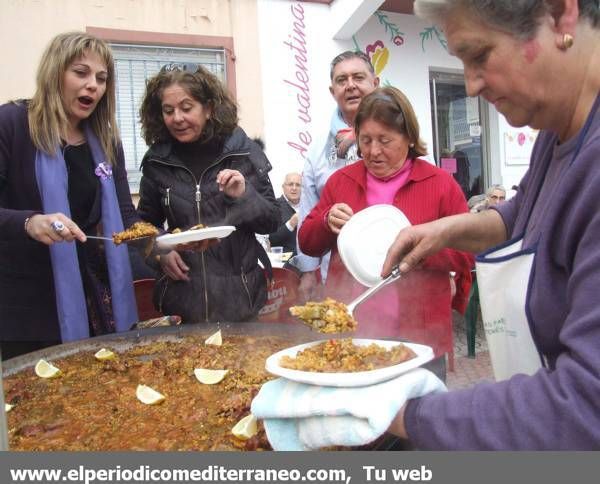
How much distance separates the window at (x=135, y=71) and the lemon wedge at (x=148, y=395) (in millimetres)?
4721

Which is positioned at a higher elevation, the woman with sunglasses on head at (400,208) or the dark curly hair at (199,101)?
the dark curly hair at (199,101)

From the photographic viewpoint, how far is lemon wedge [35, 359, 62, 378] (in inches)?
89.7

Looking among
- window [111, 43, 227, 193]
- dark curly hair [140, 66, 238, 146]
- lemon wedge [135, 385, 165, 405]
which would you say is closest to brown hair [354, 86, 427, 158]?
dark curly hair [140, 66, 238, 146]

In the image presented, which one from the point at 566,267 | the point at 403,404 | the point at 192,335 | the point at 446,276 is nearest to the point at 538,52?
the point at 566,267

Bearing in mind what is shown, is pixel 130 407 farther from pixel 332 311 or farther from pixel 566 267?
pixel 566 267

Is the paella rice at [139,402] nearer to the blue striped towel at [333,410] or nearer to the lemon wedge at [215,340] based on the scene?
the lemon wedge at [215,340]

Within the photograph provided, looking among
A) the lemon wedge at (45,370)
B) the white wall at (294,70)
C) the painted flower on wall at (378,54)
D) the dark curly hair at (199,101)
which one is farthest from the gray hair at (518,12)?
the painted flower on wall at (378,54)

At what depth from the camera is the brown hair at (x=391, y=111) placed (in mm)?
2641

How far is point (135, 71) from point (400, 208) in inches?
195

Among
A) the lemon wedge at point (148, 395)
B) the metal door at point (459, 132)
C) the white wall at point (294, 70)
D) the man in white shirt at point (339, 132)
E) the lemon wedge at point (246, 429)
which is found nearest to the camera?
the lemon wedge at point (246, 429)

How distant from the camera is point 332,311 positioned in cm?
162

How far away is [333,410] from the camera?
1012mm

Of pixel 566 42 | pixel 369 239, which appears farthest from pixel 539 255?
pixel 369 239

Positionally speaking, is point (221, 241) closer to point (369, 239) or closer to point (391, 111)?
point (369, 239)
